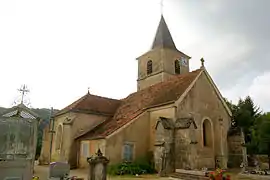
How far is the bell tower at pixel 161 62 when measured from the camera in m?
35.1

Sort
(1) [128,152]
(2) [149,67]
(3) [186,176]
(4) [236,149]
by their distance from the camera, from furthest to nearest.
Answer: (2) [149,67] < (4) [236,149] < (1) [128,152] < (3) [186,176]

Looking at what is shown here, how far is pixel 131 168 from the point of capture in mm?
19750

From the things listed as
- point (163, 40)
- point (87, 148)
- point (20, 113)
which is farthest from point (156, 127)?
point (163, 40)

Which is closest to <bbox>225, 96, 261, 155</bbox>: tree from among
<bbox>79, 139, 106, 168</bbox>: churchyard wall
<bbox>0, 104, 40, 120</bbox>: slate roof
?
<bbox>79, 139, 106, 168</bbox>: churchyard wall

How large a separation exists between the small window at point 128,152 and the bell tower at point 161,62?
13917 mm

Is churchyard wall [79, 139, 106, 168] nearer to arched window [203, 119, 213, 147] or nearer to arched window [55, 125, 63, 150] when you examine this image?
arched window [55, 125, 63, 150]

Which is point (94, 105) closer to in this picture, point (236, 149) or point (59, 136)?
point (59, 136)

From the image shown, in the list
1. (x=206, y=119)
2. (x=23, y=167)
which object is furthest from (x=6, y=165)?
(x=206, y=119)

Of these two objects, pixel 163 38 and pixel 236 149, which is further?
pixel 163 38

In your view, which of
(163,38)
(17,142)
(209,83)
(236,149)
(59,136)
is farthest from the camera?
(163,38)

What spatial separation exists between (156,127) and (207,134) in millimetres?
6283

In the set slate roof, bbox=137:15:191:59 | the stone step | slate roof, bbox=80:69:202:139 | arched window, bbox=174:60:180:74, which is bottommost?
the stone step

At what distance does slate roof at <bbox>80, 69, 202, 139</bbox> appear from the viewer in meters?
22.8

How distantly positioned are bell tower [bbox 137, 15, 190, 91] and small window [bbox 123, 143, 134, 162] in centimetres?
1392
